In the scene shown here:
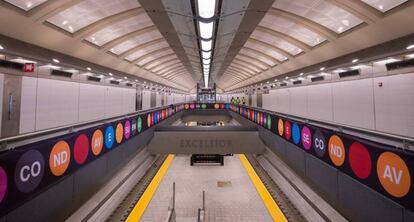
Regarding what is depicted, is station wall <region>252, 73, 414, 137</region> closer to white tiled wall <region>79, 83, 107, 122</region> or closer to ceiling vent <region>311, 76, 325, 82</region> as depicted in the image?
ceiling vent <region>311, 76, 325, 82</region>

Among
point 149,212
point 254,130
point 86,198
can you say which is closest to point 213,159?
point 254,130

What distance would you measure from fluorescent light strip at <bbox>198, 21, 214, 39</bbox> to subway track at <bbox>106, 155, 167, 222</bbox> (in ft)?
18.9

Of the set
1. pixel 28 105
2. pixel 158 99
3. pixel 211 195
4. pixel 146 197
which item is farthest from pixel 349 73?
pixel 158 99

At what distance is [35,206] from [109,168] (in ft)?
8.12

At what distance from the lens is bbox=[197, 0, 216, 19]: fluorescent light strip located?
154 inches

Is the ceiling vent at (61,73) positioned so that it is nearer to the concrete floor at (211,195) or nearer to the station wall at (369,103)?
the concrete floor at (211,195)

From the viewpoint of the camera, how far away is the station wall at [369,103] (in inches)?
216

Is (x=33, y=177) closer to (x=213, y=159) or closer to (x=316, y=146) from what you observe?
(x=316, y=146)

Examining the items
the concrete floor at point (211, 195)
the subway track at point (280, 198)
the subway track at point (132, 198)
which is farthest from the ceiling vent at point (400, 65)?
the subway track at point (132, 198)

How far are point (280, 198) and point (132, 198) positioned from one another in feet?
16.2

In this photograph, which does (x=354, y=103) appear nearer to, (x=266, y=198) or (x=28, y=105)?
(x=266, y=198)

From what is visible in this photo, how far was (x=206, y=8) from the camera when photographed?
4215 millimetres

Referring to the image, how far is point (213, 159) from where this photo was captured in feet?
31.8

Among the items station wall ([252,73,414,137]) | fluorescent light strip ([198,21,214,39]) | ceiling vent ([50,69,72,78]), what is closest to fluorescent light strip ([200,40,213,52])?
fluorescent light strip ([198,21,214,39])
